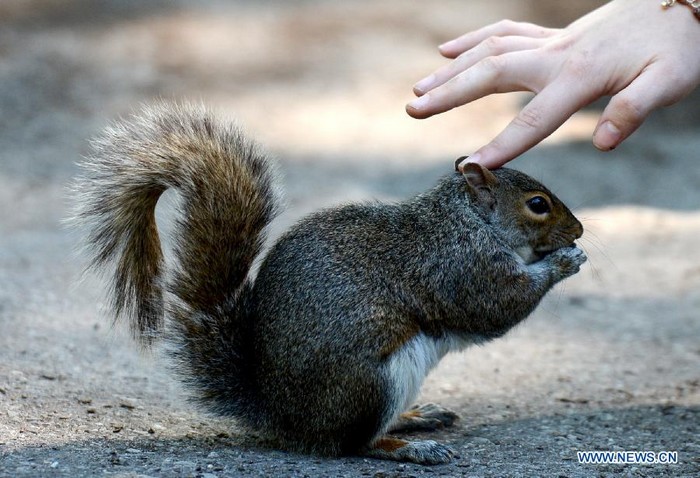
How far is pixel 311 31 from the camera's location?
7348mm

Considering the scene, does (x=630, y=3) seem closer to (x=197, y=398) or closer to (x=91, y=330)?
(x=197, y=398)

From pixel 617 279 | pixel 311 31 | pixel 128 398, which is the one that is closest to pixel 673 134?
pixel 617 279

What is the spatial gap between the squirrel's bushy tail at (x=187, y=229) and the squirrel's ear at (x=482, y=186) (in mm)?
525

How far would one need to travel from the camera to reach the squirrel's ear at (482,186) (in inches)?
101

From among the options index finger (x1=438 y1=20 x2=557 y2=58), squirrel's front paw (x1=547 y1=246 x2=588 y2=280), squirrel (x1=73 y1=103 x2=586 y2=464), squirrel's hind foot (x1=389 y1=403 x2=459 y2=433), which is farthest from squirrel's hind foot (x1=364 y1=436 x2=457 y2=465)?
index finger (x1=438 y1=20 x2=557 y2=58)

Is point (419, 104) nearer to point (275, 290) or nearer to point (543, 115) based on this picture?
point (543, 115)

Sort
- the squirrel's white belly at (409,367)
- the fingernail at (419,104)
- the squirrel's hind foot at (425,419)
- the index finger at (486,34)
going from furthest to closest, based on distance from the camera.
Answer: the index finger at (486,34) < the squirrel's hind foot at (425,419) < the fingernail at (419,104) < the squirrel's white belly at (409,367)

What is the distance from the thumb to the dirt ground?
0.79m

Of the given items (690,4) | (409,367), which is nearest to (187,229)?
(409,367)

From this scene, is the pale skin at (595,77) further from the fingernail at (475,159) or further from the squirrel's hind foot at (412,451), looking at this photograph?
the squirrel's hind foot at (412,451)

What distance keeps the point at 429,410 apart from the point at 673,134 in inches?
162

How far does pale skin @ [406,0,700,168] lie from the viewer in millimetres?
2348

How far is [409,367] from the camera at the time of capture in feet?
7.59

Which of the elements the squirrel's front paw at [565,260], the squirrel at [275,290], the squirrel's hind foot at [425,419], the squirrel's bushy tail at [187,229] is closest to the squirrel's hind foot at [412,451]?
the squirrel at [275,290]
